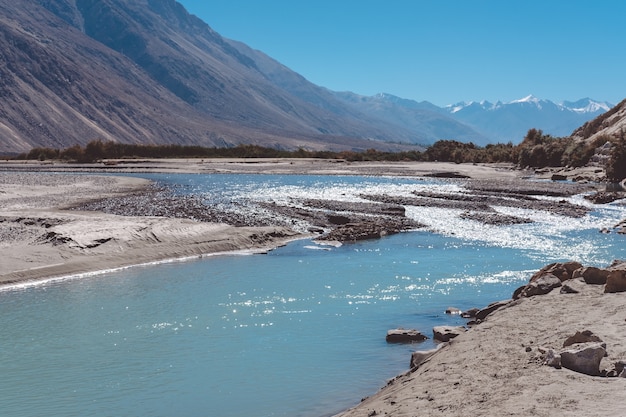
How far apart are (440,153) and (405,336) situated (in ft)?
339

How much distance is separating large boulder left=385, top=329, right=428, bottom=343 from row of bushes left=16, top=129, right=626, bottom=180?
52080mm

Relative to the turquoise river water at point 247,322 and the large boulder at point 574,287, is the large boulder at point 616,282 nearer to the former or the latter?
the large boulder at point 574,287

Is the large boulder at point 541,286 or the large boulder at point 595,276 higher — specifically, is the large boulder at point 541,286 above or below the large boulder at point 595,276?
below

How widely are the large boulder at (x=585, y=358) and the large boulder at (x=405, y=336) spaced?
551 cm

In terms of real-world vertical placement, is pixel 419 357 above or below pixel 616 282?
below

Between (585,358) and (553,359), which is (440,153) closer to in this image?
(553,359)

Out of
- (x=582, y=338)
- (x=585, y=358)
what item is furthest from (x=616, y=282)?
(x=585, y=358)

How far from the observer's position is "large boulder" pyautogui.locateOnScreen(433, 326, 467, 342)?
14828mm

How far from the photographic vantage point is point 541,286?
54.5 ft

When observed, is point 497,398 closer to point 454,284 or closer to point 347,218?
point 454,284

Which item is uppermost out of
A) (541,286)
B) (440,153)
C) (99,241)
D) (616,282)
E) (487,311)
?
(440,153)

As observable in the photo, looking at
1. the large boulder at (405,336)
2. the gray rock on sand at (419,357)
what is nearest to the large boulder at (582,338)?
the gray rock on sand at (419,357)

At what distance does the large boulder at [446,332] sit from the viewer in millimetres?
14828

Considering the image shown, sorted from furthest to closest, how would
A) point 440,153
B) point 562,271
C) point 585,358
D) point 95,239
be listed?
1. point 440,153
2. point 95,239
3. point 562,271
4. point 585,358
